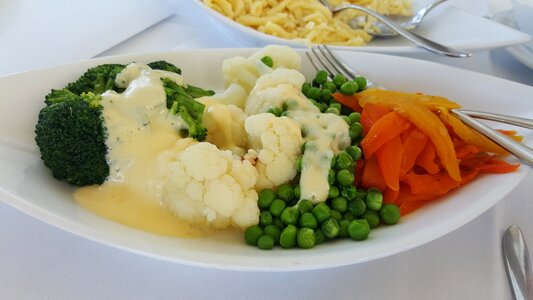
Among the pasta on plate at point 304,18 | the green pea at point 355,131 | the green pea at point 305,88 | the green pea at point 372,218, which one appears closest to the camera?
the green pea at point 372,218

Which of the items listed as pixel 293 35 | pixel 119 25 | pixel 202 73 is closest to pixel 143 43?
pixel 119 25

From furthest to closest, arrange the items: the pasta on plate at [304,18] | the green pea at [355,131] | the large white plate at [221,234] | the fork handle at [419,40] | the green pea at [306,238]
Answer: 1. the pasta on plate at [304,18]
2. the fork handle at [419,40]
3. the green pea at [355,131]
4. the green pea at [306,238]
5. the large white plate at [221,234]

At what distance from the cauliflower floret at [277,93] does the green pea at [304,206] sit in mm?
364

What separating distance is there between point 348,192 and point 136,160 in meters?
0.60

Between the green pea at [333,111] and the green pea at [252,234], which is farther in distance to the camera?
the green pea at [333,111]

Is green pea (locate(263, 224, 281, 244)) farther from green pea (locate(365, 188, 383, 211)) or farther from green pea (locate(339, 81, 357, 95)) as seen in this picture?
green pea (locate(339, 81, 357, 95))

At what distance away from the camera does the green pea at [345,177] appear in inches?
53.8

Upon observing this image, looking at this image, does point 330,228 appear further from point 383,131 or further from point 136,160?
point 136,160

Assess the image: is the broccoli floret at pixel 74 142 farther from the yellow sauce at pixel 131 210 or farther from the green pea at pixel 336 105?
the green pea at pixel 336 105

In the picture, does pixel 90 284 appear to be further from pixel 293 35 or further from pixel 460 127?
pixel 293 35

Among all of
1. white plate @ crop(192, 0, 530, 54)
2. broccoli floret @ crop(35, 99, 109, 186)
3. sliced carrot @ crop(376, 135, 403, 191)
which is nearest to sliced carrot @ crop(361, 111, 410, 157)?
sliced carrot @ crop(376, 135, 403, 191)

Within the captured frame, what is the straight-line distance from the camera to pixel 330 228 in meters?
1.28

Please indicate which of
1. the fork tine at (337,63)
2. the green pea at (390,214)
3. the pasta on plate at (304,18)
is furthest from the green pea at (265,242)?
the pasta on plate at (304,18)

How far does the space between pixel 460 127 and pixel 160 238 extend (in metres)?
0.92
